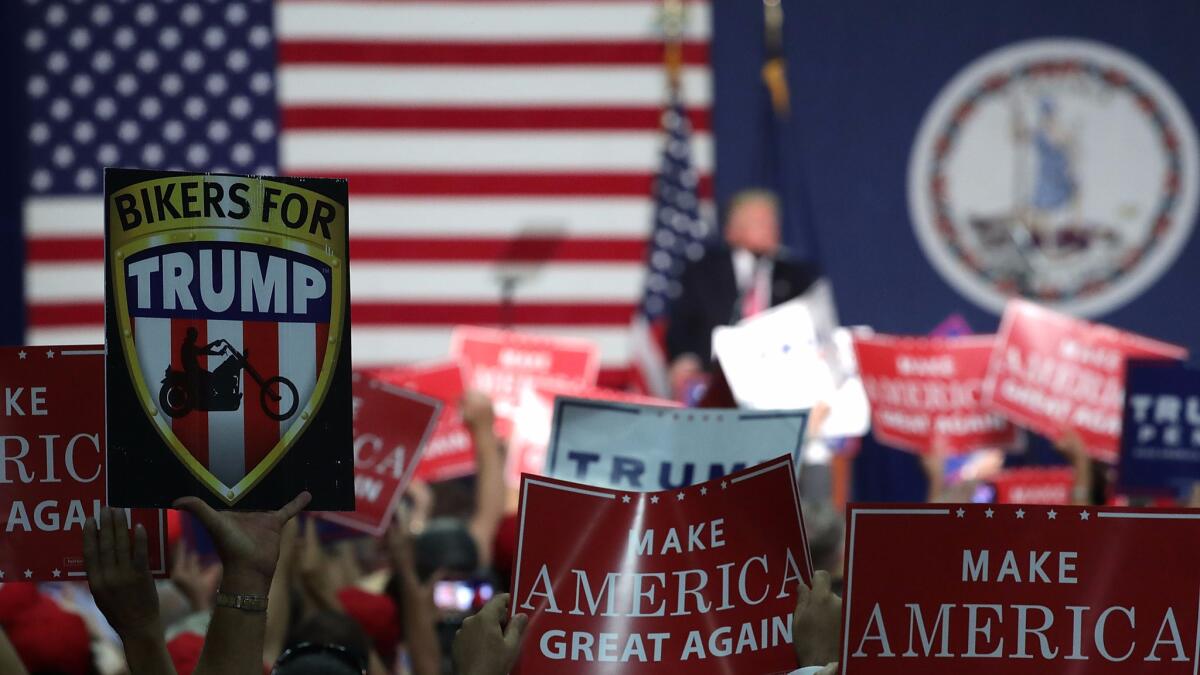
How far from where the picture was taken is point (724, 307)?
8.48 m

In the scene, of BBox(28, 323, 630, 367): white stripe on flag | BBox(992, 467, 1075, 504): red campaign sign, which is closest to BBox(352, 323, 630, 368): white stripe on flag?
BBox(28, 323, 630, 367): white stripe on flag

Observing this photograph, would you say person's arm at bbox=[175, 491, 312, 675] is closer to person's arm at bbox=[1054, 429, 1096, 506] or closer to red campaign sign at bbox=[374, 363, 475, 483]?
red campaign sign at bbox=[374, 363, 475, 483]

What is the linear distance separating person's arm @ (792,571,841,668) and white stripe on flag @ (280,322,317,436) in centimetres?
81

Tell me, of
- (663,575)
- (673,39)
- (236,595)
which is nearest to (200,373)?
(236,595)

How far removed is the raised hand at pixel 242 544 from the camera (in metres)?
2.12

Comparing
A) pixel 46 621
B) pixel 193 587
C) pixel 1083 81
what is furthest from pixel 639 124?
pixel 46 621

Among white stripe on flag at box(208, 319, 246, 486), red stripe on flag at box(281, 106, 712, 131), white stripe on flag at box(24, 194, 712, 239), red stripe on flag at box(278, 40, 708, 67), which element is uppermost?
red stripe on flag at box(278, 40, 708, 67)

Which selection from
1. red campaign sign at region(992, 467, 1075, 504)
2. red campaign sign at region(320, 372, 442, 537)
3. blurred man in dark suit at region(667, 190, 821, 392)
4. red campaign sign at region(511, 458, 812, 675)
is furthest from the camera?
blurred man in dark suit at region(667, 190, 821, 392)

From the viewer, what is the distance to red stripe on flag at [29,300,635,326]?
9.59 m

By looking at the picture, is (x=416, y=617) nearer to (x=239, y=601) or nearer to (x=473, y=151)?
(x=239, y=601)

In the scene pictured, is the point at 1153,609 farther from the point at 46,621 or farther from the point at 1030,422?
the point at 1030,422

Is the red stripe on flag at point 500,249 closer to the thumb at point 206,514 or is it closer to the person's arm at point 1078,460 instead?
the person's arm at point 1078,460

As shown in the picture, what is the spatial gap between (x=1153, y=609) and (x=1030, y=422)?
145 inches

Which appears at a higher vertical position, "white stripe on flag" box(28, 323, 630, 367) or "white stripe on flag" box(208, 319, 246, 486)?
"white stripe on flag" box(208, 319, 246, 486)
